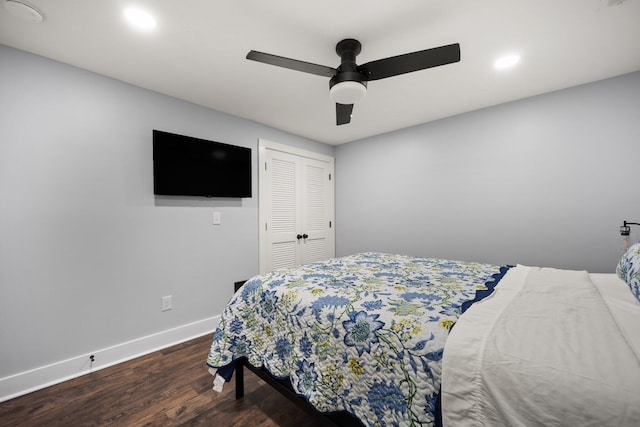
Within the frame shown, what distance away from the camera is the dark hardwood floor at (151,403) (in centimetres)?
162

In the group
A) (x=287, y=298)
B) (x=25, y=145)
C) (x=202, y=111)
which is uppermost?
(x=202, y=111)

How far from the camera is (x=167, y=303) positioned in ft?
8.65

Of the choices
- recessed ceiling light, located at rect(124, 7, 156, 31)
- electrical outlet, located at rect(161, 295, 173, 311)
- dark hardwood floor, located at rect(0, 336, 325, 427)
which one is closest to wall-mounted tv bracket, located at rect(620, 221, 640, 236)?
dark hardwood floor, located at rect(0, 336, 325, 427)

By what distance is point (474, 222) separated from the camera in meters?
3.11

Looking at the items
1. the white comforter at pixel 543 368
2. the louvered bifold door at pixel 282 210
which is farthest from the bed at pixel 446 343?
the louvered bifold door at pixel 282 210

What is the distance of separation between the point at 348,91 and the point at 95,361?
2936 millimetres

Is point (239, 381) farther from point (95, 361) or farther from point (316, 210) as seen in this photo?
point (316, 210)

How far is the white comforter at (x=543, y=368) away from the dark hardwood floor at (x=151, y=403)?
1.15 metres

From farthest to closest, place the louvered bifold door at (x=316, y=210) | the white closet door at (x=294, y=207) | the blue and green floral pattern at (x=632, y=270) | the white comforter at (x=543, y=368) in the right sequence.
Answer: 1. the louvered bifold door at (x=316, y=210)
2. the white closet door at (x=294, y=207)
3. the blue and green floral pattern at (x=632, y=270)
4. the white comforter at (x=543, y=368)

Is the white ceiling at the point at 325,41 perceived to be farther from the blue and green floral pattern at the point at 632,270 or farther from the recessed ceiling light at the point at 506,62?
the blue and green floral pattern at the point at 632,270

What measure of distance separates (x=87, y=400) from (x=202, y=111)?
268cm

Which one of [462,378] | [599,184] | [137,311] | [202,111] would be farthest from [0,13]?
[599,184]

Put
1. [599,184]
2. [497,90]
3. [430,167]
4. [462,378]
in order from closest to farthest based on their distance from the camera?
[462,378] → [599,184] → [497,90] → [430,167]

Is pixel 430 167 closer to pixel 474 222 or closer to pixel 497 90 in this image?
pixel 474 222
